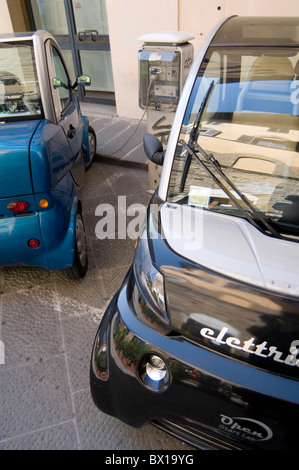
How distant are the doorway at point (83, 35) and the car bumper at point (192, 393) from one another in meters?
7.34

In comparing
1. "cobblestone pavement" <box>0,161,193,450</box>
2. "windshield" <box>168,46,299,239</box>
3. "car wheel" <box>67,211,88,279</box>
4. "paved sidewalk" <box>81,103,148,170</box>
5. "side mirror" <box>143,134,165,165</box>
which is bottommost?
"paved sidewalk" <box>81,103,148,170</box>

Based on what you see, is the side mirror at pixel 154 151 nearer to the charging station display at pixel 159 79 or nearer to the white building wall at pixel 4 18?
the charging station display at pixel 159 79

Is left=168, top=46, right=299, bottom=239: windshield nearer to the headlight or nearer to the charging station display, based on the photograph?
the headlight

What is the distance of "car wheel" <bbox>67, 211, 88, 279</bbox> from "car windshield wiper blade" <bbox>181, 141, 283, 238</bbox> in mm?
1397

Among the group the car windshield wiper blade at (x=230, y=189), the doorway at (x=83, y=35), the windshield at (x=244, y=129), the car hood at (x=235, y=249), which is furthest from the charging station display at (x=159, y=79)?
the doorway at (x=83, y=35)

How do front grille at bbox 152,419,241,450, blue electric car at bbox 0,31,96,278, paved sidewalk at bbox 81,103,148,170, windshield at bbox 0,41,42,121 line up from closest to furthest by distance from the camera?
front grille at bbox 152,419,241,450 < blue electric car at bbox 0,31,96,278 < windshield at bbox 0,41,42,121 < paved sidewalk at bbox 81,103,148,170

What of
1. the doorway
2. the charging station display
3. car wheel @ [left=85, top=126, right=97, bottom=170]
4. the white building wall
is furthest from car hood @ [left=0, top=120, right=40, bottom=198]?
the white building wall

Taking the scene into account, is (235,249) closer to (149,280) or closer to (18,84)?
(149,280)

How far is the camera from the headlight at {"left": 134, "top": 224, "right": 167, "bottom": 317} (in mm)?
1572

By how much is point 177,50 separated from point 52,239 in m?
2.36

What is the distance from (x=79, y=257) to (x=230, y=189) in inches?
63.5

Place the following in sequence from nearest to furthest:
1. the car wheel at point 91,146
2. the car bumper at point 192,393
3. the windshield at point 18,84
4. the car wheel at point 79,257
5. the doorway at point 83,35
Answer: the car bumper at point 192,393 → the car wheel at point 79,257 → the windshield at point 18,84 → the car wheel at point 91,146 → the doorway at point 83,35

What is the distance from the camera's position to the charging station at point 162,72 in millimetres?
3723

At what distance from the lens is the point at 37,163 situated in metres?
2.44
